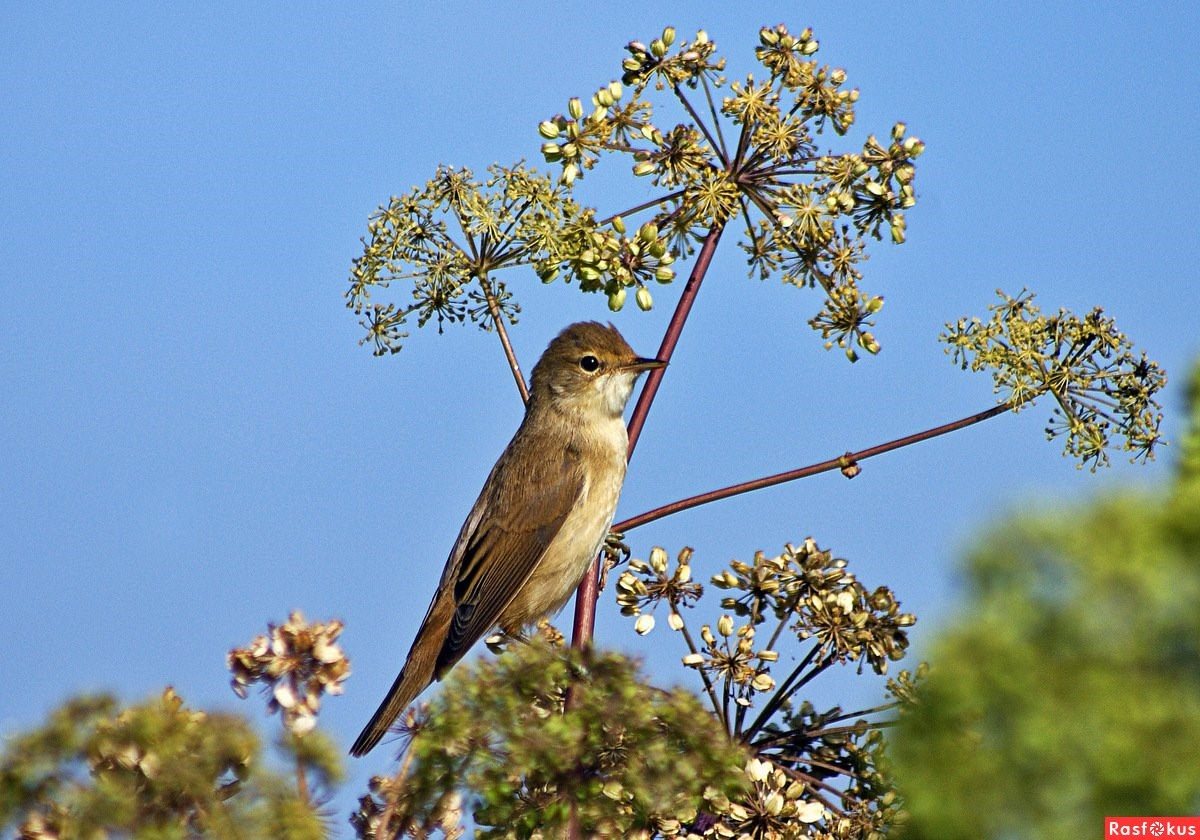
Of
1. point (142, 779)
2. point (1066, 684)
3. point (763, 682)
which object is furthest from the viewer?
point (763, 682)

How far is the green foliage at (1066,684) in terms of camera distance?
1.85 meters

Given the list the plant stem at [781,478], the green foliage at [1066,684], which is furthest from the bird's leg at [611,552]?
the green foliage at [1066,684]

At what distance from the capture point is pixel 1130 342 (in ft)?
16.8

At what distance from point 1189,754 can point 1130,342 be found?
11.7ft

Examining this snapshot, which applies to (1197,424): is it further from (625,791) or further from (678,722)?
(625,791)

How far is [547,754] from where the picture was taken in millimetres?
2973

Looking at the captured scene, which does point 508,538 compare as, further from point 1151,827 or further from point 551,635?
point 1151,827

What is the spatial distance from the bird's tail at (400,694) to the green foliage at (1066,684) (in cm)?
483

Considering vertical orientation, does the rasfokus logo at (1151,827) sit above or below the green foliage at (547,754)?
below

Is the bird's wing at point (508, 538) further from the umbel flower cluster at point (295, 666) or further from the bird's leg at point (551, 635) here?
the umbel flower cluster at point (295, 666)

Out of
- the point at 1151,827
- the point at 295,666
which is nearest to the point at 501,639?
the point at 295,666

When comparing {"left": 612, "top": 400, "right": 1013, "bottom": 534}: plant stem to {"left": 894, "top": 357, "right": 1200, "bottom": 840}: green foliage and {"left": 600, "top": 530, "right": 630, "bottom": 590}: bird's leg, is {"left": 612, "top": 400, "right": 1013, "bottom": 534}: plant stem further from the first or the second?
{"left": 894, "top": 357, "right": 1200, "bottom": 840}: green foliage

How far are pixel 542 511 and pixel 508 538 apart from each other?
0.25 meters

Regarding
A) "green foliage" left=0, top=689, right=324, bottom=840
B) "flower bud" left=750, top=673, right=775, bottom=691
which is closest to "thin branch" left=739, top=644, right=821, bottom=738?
"flower bud" left=750, top=673, right=775, bottom=691
